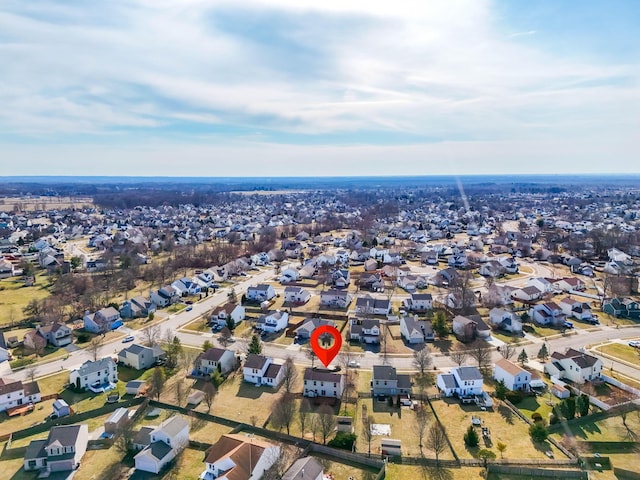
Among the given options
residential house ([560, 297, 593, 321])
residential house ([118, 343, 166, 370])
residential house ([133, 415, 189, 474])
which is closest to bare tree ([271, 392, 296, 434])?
residential house ([133, 415, 189, 474])

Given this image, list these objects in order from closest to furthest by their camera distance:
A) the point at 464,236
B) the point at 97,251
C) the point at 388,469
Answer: the point at 388,469 < the point at 97,251 < the point at 464,236

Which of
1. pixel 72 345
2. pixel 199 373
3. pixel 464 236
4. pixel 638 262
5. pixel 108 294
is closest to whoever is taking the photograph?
pixel 199 373

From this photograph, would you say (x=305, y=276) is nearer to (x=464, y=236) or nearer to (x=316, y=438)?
(x=316, y=438)

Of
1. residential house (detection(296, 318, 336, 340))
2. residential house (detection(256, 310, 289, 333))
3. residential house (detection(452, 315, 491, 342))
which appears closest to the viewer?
residential house (detection(452, 315, 491, 342))

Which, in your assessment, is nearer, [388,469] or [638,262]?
[388,469]

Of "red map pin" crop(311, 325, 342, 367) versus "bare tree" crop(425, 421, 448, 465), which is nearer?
"bare tree" crop(425, 421, 448, 465)

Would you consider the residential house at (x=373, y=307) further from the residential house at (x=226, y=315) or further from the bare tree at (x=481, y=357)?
the residential house at (x=226, y=315)

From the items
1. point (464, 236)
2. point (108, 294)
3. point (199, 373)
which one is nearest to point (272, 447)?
point (199, 373)

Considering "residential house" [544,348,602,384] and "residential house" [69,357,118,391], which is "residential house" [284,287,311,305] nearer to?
"residential house" [69,357,118,391]
